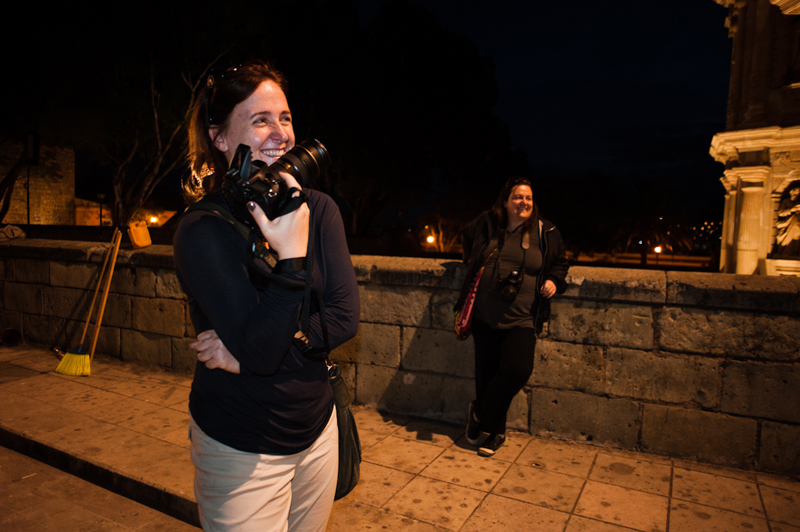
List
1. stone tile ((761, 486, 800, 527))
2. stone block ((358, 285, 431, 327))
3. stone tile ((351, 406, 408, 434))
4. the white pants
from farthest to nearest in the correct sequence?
stone block ((358, 285, 431, 327)) → stone tile ((351, 406, 408, 434)) → stone tile ((761, 486, 800, 527)) → the white pants

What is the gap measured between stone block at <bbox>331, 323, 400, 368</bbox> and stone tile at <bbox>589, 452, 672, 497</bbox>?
1915 mm

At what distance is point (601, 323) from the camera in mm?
3879

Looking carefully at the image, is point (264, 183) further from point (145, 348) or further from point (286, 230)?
point (145, 348)

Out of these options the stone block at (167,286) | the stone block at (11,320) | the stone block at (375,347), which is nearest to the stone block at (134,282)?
the stone block at (167,286)

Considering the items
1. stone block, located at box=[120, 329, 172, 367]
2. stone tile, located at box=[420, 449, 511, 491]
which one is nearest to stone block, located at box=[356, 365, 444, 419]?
stone tile, located at box=[420, 449, 511, 491]

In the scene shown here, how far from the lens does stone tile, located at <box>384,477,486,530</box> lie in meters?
2.90

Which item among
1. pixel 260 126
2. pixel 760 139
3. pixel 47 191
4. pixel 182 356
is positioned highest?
pixel 760 139

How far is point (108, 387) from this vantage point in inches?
201

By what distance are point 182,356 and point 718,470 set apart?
17.5ft

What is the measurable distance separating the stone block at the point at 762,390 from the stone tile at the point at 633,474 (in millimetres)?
686

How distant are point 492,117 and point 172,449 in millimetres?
30785

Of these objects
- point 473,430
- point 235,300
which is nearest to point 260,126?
point 235,300

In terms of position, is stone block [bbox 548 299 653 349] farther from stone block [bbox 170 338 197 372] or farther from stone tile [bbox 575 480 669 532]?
stone block [bbox 170 338 197 372]

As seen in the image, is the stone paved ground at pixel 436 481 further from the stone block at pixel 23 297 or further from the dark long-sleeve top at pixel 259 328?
the stone block at pixel 23 297
